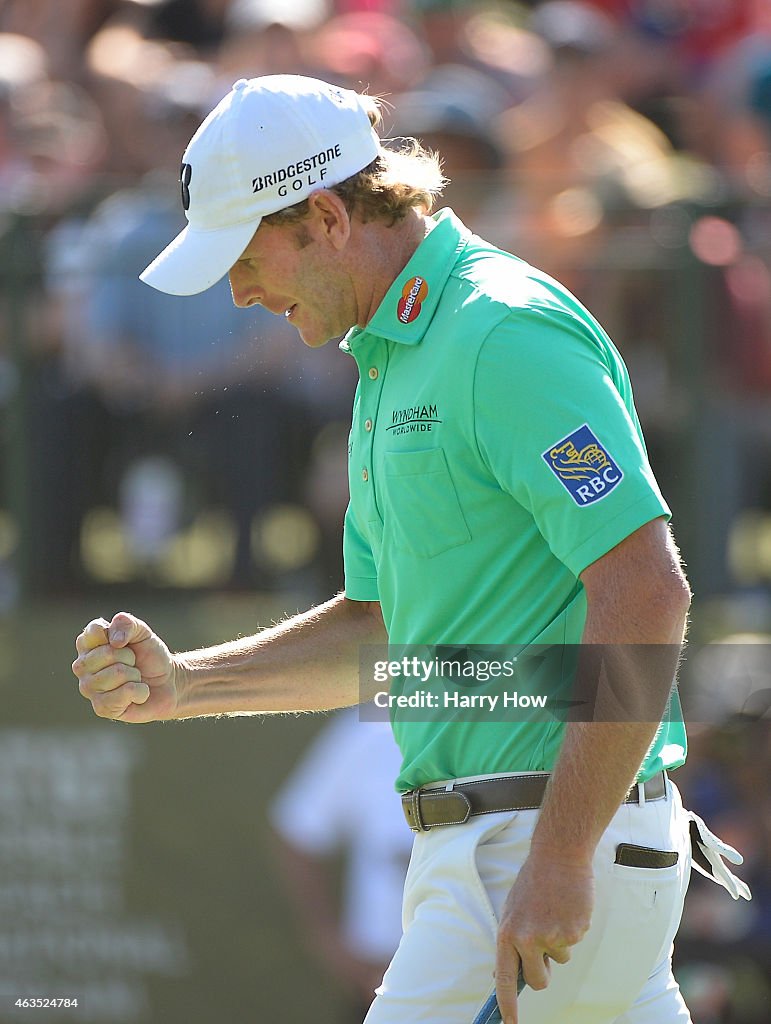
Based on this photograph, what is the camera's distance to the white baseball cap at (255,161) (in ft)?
9.23

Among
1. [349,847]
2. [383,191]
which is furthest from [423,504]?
[349,847]

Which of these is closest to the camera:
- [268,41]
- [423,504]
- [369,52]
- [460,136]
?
[423,504]

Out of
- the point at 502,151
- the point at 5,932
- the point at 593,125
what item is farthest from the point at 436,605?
the point at 593,125

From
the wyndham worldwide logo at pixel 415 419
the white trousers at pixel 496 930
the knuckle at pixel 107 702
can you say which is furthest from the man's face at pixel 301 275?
the white trousers at pixel 496 930

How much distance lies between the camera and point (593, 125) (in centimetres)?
693

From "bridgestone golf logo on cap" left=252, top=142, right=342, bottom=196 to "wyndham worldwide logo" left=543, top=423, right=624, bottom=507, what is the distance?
2.24ft

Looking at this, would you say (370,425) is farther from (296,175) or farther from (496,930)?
(496,930)

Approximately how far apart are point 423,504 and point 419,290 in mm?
373

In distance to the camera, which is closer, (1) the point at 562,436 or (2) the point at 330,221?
(1) the point at 562,436

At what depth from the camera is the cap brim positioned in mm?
2830

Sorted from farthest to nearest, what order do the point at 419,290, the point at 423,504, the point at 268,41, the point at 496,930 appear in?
the point at 268,41, the point at 419,290, the point at 423,504, the point at 496,930

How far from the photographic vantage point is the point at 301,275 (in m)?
2.85
